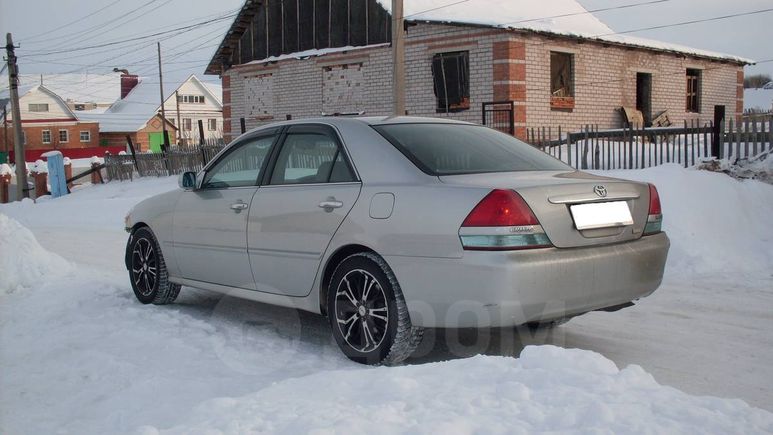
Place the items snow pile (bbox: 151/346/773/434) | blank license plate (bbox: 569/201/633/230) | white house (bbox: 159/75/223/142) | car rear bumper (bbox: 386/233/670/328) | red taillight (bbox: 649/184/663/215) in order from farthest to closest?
white house (bbox: 159/75/223/142), red taillight (bbox: 649/184/663/215), blank license plate (bbox: 569/201/633/230), car rear bumper (bbox: 386/233/670/328), snow pile (bbox: 151/346/773/434)

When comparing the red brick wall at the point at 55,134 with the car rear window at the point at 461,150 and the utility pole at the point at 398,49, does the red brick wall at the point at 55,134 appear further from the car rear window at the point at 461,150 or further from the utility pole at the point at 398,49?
the car rear window at the point at 461,150

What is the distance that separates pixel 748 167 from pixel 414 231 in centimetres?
919

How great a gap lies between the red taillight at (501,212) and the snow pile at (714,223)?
4.06m

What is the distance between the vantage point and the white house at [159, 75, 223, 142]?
261 feet

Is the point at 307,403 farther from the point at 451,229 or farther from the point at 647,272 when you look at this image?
the point at 647,272

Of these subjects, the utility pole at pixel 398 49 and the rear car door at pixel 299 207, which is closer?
the rear car door at pixel 299 207

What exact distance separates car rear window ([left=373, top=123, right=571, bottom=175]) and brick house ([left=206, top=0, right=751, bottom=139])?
1473cm

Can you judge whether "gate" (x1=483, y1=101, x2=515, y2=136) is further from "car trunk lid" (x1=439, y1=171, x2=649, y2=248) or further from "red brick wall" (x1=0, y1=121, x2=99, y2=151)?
"red brick wall" (x1=0, y1=121, x2=99, y2=151)

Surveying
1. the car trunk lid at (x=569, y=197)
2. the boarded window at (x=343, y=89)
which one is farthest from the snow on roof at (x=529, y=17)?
the car trunk lid at (x=569, y=197)

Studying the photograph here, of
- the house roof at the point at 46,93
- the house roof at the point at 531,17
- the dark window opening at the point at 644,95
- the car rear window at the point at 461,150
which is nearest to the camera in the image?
the car rear window at the point at 461,150

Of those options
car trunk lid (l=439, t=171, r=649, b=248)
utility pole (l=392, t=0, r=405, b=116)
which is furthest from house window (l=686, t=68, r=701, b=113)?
car trunk lid (l=439, t=171, r=649, b=248)

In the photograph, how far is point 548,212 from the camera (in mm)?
4145

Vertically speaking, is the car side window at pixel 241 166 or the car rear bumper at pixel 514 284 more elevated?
the car side window at pixel 241 166

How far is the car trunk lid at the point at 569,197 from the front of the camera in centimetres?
414
